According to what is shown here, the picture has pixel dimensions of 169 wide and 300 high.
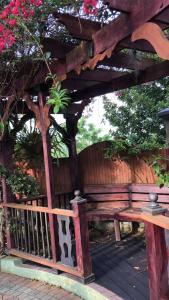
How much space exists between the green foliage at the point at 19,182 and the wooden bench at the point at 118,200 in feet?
3.47

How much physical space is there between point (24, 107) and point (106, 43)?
3.08 metres

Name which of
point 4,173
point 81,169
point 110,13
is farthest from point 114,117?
point 110,13

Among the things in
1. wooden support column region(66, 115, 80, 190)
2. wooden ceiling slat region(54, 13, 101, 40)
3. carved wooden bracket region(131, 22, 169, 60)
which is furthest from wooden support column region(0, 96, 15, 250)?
carved wooden bracket region(131, 22, 169, 60)

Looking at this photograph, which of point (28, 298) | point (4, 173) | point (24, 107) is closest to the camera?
point (28, 298)

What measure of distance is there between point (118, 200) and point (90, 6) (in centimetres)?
387

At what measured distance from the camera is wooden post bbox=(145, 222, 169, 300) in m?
2.71

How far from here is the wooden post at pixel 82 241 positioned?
4152 millimetres

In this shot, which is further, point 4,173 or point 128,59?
point 4,173

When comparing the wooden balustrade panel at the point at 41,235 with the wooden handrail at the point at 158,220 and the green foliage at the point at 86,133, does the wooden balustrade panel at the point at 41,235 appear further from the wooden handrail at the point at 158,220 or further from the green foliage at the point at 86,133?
the green foliage at the point at 86,133

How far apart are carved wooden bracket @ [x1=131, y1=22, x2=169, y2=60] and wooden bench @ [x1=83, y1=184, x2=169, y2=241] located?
3103mm

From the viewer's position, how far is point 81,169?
6.76 meters

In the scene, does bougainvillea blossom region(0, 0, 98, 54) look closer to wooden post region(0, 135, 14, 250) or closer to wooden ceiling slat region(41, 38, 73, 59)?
wooden ceiling slat region(41, 38, 73, 59)

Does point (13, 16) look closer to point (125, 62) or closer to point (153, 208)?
point (125, 62)

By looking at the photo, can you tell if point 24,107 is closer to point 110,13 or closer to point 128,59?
point 128,59
